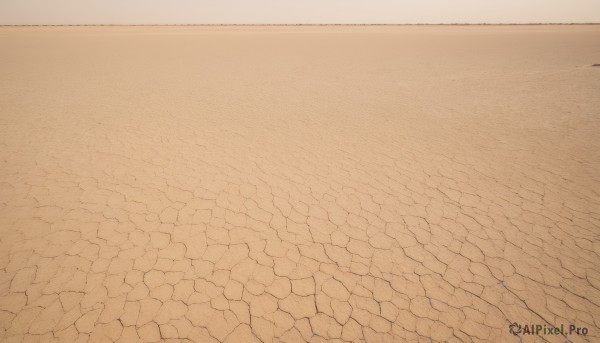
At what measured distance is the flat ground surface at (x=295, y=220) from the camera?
7.77 ft

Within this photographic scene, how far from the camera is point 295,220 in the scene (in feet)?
11.2

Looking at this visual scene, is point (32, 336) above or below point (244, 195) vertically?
below

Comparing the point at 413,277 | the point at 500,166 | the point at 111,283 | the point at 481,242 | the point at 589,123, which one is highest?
the point at 589,123

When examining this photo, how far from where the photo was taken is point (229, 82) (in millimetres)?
9711

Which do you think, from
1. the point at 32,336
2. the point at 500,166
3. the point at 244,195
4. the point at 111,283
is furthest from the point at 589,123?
the point at 32,336

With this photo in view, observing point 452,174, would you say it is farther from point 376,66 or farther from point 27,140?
point 376,66

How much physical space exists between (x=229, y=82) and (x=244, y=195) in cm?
700

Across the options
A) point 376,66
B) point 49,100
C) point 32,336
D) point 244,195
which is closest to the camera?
point 32,336

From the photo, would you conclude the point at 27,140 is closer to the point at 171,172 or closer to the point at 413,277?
the point at 171,172

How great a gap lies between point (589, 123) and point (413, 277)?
259 inches

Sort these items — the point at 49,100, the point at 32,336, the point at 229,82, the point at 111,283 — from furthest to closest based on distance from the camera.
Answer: the point at 229,82 → the point at 49,100 → the point at 111,283 → the point at 32,336

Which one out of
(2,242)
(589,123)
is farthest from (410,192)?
(589,123)

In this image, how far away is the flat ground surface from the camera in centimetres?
237

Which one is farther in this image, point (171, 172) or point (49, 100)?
point (49, 100)
